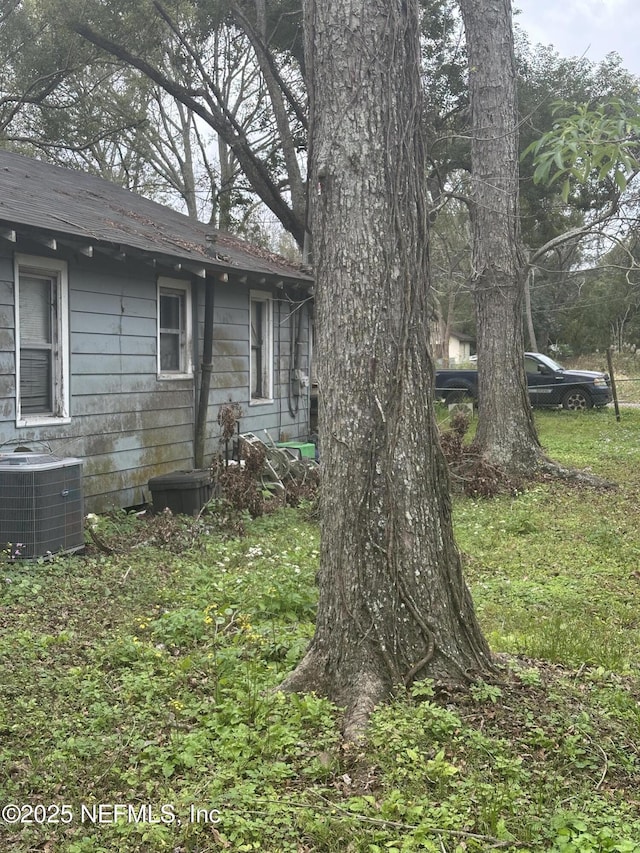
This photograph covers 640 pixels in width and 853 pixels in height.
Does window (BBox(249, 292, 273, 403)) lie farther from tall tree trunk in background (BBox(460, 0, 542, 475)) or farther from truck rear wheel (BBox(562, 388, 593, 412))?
truck rear wheel (BBox(562, 388, 593, 412))

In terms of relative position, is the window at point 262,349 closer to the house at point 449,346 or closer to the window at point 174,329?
the window at point 174,329

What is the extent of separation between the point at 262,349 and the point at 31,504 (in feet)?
22.6

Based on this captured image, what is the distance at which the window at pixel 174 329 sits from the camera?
10.4 meters

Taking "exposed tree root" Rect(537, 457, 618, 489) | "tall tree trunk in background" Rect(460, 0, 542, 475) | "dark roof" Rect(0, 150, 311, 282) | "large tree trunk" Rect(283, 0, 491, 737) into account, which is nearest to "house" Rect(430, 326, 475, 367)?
"dark roof" Rect(0, 150, 311, 282)

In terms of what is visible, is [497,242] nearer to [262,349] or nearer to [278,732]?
[262,349]

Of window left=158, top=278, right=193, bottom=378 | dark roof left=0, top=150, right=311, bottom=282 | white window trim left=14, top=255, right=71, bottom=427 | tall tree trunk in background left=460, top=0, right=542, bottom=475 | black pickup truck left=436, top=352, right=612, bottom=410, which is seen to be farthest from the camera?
black pickup truck left=436, top=352, right=612, bottom=410

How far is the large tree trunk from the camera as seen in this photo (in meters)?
3.70

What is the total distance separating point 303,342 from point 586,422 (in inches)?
324

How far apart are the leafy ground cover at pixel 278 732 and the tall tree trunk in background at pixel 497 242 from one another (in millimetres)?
4903

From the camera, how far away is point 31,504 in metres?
6.73

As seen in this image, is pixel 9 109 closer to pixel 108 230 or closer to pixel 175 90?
pixel 175 90

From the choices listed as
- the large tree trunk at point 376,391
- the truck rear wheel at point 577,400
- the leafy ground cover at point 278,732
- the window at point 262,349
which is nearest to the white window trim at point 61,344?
the leafy ground cover at point 278,732

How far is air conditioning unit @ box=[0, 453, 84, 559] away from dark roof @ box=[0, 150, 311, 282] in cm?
220

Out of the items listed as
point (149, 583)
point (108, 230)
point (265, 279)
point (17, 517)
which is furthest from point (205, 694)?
point (265, 279)
